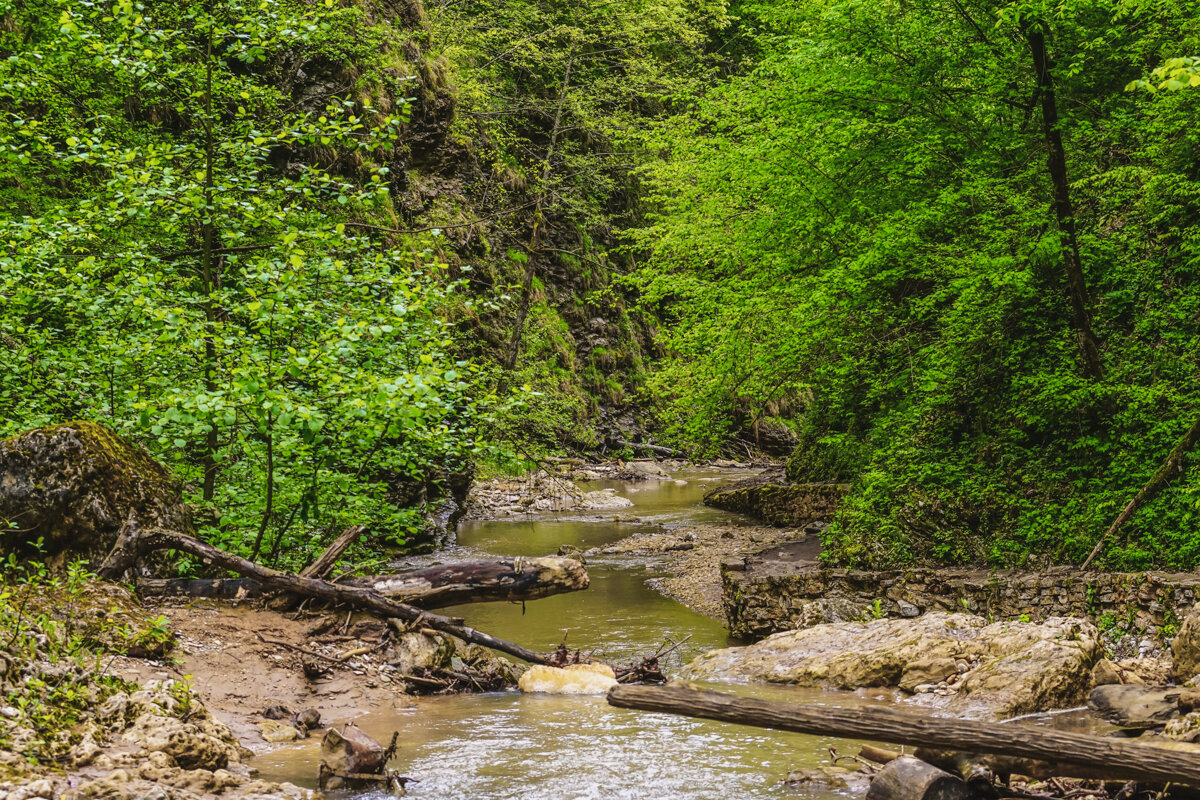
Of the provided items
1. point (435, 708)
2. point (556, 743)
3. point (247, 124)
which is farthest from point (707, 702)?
point (247, 124)

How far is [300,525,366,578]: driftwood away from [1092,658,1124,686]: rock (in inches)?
284

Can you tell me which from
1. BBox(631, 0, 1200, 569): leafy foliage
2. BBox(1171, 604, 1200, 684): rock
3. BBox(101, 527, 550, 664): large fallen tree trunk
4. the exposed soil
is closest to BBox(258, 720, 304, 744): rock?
the exposed soil

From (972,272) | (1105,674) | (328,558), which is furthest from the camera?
(972,272)

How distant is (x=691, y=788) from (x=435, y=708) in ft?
9.16

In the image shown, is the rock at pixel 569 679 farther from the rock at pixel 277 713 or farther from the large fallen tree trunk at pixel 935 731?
the large fallen tree trunk at pixel 935 731

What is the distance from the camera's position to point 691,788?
515 centimetres

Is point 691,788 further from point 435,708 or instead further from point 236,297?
point 236,297

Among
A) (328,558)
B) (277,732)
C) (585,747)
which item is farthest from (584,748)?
(328,558)

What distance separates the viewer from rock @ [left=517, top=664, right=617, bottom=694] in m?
7.65

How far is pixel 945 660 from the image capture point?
7.79 metres

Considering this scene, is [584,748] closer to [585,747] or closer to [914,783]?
[585,747]

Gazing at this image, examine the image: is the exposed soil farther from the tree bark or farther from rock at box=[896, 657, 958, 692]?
the tree bark

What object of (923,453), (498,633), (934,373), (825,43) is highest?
(825,43)

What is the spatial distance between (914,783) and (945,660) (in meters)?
3.69
